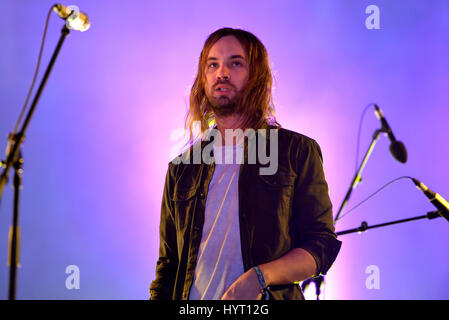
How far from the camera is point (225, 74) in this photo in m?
1.79

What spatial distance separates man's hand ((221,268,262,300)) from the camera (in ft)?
4.55

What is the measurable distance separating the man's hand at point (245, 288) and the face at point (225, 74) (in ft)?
2.22

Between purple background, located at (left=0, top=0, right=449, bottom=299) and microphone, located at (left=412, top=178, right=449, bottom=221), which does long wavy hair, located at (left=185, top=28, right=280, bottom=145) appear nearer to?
microphone, located at (left=412, top=178, right=449, bottom=221)

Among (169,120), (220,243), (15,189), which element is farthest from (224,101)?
(169,120)

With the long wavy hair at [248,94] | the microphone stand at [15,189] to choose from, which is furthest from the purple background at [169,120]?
the microphone stand at [15,189]

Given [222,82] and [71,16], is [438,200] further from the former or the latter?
[71,16]

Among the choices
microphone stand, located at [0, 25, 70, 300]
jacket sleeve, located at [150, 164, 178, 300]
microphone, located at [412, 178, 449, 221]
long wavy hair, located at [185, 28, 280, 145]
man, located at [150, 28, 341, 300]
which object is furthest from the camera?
microphone, located at [412, 178, 449, 221]

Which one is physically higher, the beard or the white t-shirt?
the beard

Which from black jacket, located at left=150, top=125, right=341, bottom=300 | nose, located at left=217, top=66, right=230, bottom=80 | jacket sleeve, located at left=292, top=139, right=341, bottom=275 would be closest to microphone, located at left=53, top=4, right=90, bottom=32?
nose, located at left=217, top=66, right=230, bottom=80

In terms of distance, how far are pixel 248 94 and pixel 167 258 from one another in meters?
0.71

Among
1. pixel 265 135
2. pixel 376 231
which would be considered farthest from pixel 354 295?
pixel 265 135

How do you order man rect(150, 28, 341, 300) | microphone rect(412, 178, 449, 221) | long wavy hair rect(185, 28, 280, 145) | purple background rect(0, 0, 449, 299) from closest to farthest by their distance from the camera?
man rect(150, 28, 341, 300)
long wavy hair rect(185, 28, 280, 145)
microphone rect(412, 178, 449, 221)
purple background rect(0, 0, 449, 299)

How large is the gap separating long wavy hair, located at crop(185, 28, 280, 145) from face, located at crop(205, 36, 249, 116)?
30mm

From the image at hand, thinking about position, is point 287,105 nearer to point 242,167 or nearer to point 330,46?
point 330,46
